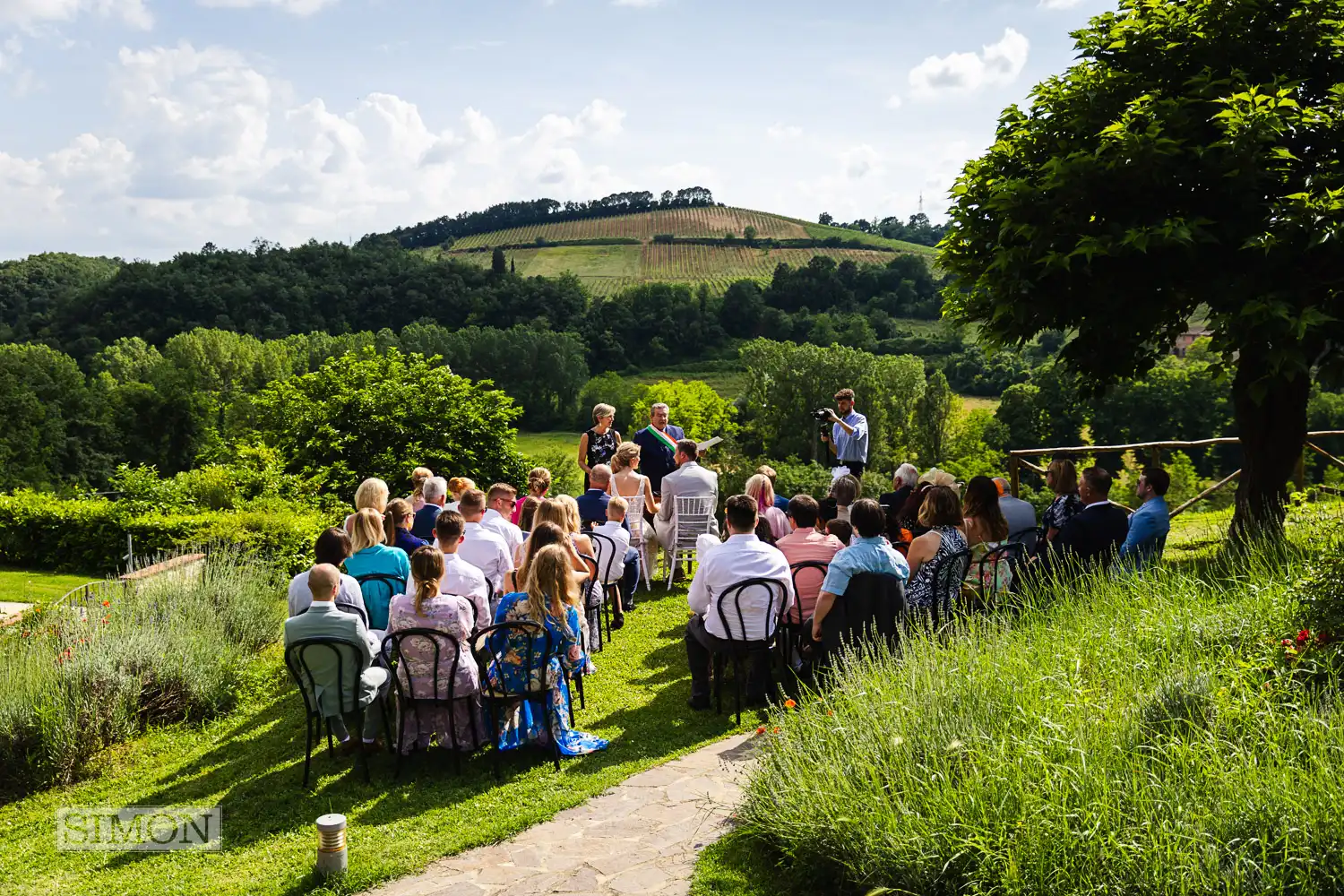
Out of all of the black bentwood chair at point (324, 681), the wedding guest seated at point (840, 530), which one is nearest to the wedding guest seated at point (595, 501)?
the wedding guest seated at point (840, 530)

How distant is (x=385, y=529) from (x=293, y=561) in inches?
158

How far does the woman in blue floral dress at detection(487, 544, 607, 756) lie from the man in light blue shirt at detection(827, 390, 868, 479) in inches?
242

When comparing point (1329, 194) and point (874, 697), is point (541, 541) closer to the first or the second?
point (874, 697)

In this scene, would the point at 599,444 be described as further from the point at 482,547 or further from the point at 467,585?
the point at 467,585

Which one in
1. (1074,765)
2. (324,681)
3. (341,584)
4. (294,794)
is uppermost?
(341,584)

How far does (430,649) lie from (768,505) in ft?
14.8

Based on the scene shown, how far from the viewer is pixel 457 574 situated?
6.55 metres

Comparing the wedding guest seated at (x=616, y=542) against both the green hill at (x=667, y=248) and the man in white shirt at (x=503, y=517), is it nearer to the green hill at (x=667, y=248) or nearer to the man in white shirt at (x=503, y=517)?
the man in white shirt at (x=503, y=517)

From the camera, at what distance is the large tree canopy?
7.61 metres

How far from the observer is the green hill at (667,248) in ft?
351

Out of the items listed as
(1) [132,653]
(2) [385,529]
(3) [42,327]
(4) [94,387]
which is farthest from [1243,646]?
(3) [42,327]

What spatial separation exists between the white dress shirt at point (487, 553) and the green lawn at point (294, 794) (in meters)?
1.16

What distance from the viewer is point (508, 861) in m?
4.75

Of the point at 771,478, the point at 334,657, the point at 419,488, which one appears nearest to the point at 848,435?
the point at 771,478
